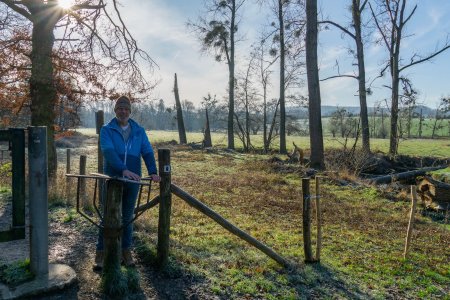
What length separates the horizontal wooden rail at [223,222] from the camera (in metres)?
4.75

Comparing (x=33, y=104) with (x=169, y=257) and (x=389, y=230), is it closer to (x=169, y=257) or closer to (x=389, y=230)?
(x=169, y=257)

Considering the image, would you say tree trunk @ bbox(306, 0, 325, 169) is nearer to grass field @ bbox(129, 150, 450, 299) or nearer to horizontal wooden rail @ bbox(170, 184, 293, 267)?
grass field @ bbox(129, 150, 450, 299)

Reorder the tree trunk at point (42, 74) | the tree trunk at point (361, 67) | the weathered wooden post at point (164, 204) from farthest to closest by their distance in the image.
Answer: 1. the tree trunk at point (361, 67)
2. the tree trunk at point (42, 74)
3. the weathered wooden post at point (164, 204)

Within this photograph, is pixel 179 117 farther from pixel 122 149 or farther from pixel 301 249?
pixel 122 149

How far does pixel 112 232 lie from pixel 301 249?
358 centimetres

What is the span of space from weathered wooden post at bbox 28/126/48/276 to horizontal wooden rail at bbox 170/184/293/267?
150 cm

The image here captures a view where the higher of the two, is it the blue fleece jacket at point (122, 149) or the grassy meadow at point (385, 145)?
the blue fleece jacket at point (122, 149)

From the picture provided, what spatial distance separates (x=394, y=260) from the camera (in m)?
6.25

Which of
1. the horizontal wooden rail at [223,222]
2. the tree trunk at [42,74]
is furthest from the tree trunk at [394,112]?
the tree trunk at [42,74]

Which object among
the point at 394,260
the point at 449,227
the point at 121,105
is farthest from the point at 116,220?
the point at 449,227

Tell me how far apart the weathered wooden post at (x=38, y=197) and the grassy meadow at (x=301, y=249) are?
141 cm

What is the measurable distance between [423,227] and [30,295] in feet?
26.9

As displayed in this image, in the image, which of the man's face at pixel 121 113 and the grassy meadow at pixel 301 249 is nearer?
the man's face at pixel 121 113

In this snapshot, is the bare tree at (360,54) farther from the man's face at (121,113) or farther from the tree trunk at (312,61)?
the man's face at (121,113)
